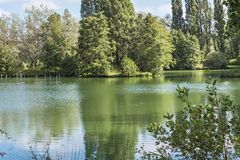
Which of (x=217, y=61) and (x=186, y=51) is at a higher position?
(x=186, y=51)

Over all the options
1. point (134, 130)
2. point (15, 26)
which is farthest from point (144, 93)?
point (15, 26)

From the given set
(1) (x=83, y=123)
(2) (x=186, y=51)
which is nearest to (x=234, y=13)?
(1) (x=83, y=123)

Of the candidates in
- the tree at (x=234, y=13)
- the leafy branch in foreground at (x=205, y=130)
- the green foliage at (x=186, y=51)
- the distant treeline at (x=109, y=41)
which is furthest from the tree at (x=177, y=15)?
the tree at (x=234, y=13)

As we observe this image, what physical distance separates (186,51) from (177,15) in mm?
11281

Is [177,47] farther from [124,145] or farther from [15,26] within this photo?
[124,145]

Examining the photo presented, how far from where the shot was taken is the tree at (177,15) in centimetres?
7975

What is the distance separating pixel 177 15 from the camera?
8000 cm

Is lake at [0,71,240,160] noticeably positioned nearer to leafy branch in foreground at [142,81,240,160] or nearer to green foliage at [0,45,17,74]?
leafy branch in foreground at [142,81,240,160]

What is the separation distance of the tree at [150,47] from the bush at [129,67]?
220cm

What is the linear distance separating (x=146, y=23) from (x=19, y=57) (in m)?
21.9

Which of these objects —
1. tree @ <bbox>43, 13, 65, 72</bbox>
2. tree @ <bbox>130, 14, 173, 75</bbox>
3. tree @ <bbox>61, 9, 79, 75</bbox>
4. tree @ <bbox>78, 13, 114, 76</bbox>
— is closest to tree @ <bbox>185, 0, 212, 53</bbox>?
tree @ <bbox>130, 14, 173, 75</bbox>

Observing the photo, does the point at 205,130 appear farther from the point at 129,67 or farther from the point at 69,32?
the point at 69,32

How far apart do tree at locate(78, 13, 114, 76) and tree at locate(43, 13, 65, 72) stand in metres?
5.74

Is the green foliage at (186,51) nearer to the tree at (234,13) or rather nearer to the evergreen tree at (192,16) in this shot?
the evergreen tree at (192,16)
